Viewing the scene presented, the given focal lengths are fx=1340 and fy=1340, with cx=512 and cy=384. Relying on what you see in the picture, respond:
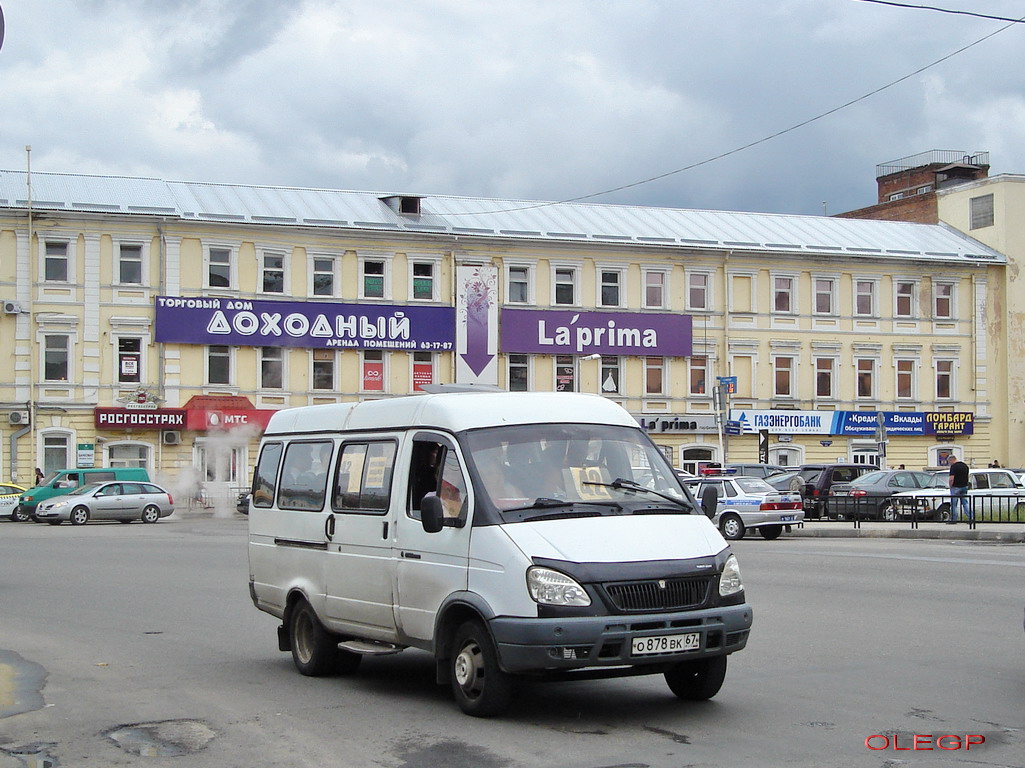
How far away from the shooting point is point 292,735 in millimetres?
8570

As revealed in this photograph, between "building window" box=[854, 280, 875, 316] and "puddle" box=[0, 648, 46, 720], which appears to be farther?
"building window" box=[854, 280, 875, 316]

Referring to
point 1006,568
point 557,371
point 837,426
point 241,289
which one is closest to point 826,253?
point 837,426

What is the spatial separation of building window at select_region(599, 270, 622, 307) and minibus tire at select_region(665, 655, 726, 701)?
153ft

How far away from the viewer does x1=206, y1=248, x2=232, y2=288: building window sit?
50750 mm

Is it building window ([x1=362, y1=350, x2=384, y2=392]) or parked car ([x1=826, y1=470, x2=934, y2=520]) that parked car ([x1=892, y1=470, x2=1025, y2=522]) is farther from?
building window ([x1=362, y1=350, x2=384, y2=392])

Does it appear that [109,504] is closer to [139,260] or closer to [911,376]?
[139,260]

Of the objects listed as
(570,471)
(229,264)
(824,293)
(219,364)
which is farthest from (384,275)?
(570,471)

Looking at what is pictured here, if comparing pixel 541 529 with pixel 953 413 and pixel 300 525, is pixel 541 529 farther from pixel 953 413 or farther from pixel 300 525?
pixel 953 413

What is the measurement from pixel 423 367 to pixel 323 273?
541 cm

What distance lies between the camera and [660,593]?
8.55m

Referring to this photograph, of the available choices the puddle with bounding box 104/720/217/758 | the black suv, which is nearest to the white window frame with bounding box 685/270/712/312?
the black suv

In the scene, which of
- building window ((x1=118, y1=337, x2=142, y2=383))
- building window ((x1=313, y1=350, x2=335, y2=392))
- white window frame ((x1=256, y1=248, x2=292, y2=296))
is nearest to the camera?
building window ((x1=118, y1=337, x2=142, y2=383))

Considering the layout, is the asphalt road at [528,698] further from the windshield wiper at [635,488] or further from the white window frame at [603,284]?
the white window frame at [603,284]

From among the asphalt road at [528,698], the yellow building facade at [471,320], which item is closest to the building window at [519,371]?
the yellow building facade at [471,320]
